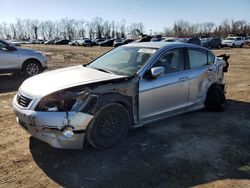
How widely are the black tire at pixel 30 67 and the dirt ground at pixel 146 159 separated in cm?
541

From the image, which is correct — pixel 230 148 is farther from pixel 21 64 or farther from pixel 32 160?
pixel 21 64

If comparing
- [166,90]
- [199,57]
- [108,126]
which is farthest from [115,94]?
[199,57]

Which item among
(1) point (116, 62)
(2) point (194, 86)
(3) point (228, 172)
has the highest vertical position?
(1) point (116, 62)

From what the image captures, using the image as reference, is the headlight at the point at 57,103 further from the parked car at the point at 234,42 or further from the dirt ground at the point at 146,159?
the parked car at the point at 234,42

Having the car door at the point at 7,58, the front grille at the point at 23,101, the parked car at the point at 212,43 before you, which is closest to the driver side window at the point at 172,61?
the front grille at the point at 23,101

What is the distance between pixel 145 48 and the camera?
5.59 meters

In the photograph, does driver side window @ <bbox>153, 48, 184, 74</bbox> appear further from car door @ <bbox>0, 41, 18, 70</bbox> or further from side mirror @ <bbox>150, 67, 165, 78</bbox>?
car door @ <bbox>0, 41, 18, 70</bbox>

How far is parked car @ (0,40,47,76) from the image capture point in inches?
406

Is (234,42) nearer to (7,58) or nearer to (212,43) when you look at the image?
(212,43)

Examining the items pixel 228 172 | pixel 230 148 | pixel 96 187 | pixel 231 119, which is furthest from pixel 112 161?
pixel 231 119

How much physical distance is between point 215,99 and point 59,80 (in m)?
3.58

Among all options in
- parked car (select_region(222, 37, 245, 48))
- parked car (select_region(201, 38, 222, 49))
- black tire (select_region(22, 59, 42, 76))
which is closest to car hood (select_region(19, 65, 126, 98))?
black tire (select_region(22, 59, 42, 76))

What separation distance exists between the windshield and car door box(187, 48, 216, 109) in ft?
3.34

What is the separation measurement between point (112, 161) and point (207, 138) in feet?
6.18
